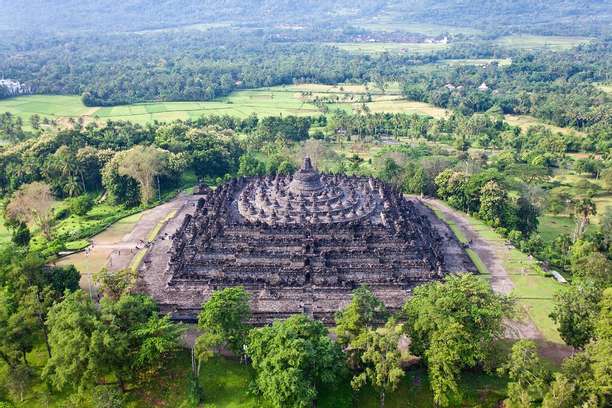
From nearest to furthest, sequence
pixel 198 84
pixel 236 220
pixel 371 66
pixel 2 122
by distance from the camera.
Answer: pixel 236 220 < pixel 2 122 < pixel 198 84 < pixel 371 66

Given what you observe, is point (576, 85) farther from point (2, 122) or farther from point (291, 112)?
point (2, 122)

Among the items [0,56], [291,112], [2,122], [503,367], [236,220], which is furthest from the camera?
[0,56]

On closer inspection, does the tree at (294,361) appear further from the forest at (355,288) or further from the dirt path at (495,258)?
the dirt path at (495,258)

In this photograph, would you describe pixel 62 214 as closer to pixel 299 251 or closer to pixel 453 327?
pixel 299 251

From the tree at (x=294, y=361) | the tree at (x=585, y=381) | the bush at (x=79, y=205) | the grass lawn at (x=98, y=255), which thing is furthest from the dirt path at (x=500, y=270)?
the bush at (x=79, y=205)

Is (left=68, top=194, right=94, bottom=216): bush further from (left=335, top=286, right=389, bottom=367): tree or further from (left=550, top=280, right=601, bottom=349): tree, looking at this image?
(left=550, top=280, right=601, bottom=349): tree

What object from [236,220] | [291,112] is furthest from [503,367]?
[291,112]

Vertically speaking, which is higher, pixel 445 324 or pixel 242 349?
pixel 445 324

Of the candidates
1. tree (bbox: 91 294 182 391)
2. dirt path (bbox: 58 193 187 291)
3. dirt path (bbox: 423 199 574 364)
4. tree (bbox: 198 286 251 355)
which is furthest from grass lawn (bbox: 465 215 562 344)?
dirt path (bbox: 58 193 187 291)
